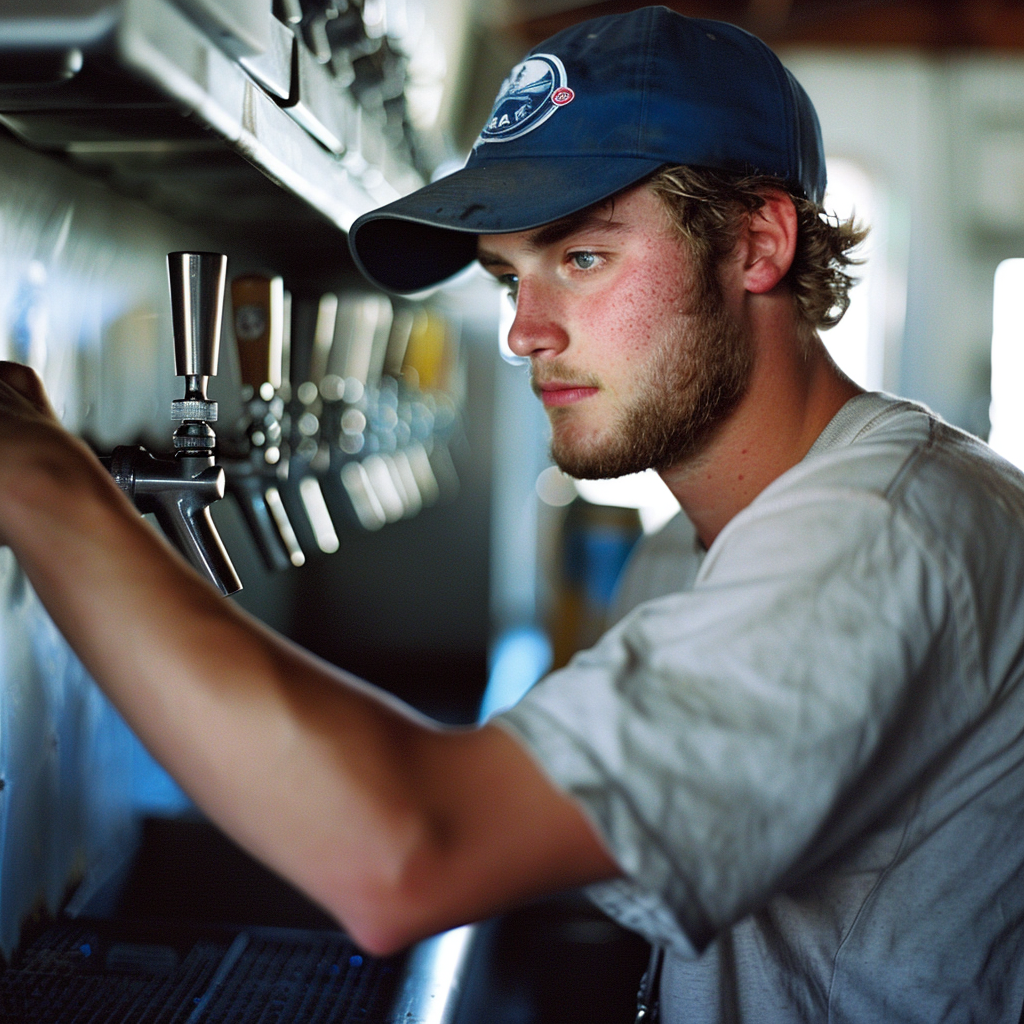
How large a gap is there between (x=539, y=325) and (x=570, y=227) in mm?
91

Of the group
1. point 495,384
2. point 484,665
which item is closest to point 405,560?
point 484,665

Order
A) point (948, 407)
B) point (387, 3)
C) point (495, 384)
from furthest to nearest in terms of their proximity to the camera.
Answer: point (948, 407) < point (495, 384) < point (387, 3)

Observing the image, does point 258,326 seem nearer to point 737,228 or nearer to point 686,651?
point 737,228

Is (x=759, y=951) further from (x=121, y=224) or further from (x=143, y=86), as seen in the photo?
(x=121, y=224)

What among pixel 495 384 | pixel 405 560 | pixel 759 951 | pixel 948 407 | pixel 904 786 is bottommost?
pixel 948 407

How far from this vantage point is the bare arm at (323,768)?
0.54m

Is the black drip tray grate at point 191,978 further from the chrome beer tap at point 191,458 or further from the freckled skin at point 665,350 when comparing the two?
the freckled skin at point 665,350

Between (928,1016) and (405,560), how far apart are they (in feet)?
6.51

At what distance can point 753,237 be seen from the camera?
106 cm

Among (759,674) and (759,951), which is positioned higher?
(759,674)

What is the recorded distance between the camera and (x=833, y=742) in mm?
586

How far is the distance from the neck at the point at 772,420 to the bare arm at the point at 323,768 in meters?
0.58

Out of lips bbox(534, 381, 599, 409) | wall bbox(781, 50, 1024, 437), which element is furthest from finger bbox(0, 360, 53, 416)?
wall bbox(781, 50, 1024, 437)

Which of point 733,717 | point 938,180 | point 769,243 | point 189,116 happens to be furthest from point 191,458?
point 938,180
